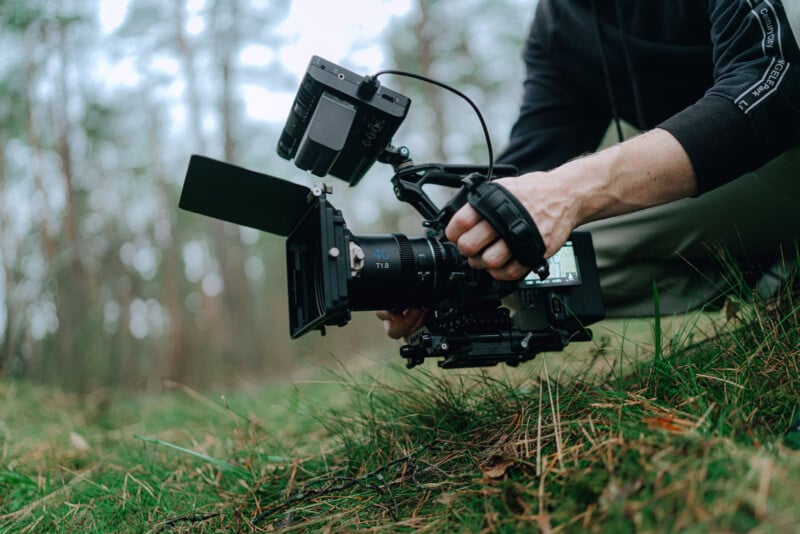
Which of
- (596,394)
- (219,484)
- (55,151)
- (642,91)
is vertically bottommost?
(219,484)

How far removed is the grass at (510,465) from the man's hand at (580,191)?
0.32 metres

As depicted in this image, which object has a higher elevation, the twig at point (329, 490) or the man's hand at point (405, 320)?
the man's hand at point (405, 320)

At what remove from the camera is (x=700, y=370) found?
1.45m

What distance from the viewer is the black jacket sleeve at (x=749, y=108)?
1433mm

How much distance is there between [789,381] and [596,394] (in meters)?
0.42

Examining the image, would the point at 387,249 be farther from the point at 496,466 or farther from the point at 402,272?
the point at 496,466

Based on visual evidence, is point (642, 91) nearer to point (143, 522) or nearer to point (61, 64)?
point (143, 522)

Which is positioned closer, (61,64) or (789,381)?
(789,381)

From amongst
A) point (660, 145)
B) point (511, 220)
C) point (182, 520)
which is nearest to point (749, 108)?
point (660, 145)

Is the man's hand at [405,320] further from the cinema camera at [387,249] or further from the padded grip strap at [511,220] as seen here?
the padded grip strap at [511,220]

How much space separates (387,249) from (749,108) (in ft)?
3.12

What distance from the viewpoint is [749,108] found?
1.43 metres

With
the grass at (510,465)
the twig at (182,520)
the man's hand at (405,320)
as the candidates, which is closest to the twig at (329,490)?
the grass at (510,465)

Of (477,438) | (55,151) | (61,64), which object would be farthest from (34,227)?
(477,438)
